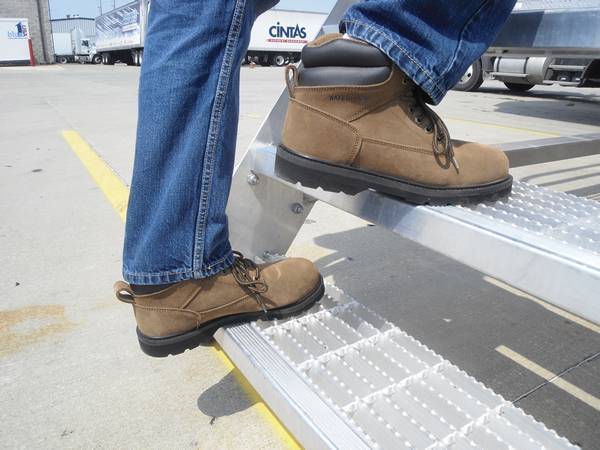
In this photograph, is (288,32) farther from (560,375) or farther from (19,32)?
(560,375)

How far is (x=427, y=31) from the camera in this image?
891mm

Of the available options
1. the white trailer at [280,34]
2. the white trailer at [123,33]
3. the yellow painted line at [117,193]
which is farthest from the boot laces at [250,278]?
the white trailer at [280,34]

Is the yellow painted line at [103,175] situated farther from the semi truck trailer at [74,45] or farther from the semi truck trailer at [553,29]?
the semi truck trailer at [74,45]

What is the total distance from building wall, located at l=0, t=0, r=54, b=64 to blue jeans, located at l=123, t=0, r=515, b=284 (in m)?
39.3

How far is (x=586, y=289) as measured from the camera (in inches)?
25.9

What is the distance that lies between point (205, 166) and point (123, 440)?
68 centimetres

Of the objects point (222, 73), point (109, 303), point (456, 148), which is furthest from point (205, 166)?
point (109, 303)

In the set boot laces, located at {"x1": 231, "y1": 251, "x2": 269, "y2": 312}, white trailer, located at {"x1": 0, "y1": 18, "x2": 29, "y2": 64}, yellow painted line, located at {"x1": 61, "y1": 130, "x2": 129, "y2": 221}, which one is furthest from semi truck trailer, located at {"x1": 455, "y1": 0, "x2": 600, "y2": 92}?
white trailer, located at {"x1": 0, "y1": 18, "x2": 29, "y2": 64}

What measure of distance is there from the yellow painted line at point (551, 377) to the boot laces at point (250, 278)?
33.7 inches

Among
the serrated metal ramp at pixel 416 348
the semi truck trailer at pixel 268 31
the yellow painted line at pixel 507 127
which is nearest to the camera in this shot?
the serrated metal ramp at pixel 416 348

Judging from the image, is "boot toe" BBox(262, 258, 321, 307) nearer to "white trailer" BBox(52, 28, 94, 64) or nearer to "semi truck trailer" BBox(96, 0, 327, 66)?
"semi truck trailer" BBox(96, 0, 327, 66)

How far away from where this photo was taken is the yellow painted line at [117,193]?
3.98 ft

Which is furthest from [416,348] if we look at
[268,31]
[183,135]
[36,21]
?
[36,21]

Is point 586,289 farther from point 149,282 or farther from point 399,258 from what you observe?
point 399,258
